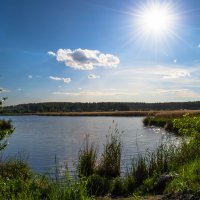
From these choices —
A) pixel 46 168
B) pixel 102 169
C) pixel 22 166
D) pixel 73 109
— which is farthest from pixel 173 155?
pixel 73 109

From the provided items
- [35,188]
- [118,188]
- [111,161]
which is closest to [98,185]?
[118,188]

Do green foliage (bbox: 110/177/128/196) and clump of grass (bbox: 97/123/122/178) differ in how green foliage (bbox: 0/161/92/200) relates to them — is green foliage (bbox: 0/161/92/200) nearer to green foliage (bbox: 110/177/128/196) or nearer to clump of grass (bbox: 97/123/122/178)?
green foliage (bbox: 110/177/128/196)

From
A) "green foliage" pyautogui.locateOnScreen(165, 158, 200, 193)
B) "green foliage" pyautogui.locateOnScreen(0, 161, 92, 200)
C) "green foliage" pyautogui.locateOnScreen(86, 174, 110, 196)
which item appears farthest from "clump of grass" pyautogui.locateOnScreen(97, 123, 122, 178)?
"green foliage" pyautogui.locateOnScreen(165, 158, 200, 193)

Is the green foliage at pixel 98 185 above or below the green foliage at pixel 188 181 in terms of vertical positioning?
below

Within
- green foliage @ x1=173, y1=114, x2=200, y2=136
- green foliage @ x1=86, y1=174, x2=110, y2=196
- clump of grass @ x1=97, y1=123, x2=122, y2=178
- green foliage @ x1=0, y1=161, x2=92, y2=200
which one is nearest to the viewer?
green foliage @ x1=0, y1=161, x2=92, y2=200

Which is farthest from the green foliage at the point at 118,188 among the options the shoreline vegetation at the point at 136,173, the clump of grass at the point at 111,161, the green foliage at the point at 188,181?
the green foliage at the point at 188,181

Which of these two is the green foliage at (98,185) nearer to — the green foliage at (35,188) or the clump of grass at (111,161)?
the green foliage at (35,188)

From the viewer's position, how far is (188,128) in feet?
39.5

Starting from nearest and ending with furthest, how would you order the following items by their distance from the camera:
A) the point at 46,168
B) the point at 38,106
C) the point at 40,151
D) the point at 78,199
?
the point at 78,199 < the point at 46,168 < the point at 40,151 < the point at 38,106

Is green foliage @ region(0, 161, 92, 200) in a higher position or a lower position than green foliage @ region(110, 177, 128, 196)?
higher

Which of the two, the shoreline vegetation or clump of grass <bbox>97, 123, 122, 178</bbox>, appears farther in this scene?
clump of grass <bbox>97, 123, 122, 178</bbox>

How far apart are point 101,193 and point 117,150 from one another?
9.22ft

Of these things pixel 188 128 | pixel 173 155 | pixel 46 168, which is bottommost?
pixel 46 168

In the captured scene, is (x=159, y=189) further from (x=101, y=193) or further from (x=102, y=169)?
(x=102, y=169)
